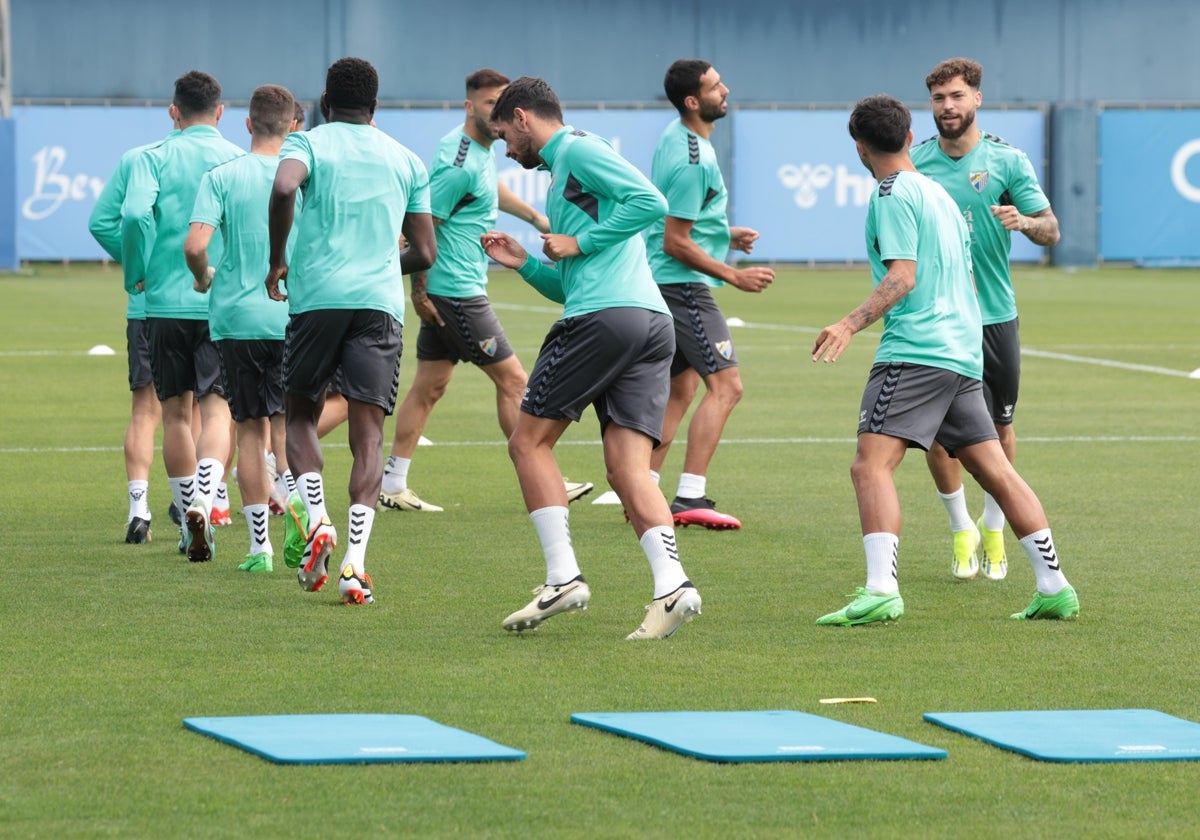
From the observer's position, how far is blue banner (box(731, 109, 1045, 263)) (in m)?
43.3

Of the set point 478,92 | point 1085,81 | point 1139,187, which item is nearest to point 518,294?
point 1139,187

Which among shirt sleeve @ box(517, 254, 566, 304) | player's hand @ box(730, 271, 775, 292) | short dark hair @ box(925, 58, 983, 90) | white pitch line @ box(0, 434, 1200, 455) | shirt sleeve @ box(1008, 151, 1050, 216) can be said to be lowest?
white pitch line @ box(0, 434, 1200, 455)

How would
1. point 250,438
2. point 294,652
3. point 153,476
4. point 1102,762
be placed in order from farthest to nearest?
1. point 153,476
2. point 250,438
3. point 294,652
4. point 1102,762

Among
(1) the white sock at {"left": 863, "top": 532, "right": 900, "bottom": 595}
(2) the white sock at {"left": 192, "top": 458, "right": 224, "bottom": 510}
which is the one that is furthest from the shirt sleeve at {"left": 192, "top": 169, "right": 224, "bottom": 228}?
(1) the white sock at {"left": 863, "top": 532, "right": 900, "bottom": 595}

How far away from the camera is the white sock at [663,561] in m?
7.81

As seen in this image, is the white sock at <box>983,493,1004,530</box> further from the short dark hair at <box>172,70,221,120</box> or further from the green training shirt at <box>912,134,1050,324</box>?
the short dark hair at <box>172,70,221,120</box>

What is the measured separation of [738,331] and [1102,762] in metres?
20.7

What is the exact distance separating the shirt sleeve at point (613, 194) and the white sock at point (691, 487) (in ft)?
11.5

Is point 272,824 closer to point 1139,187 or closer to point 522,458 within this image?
point 522,458

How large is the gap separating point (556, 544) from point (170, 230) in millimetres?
3179

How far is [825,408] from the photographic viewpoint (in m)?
17.6

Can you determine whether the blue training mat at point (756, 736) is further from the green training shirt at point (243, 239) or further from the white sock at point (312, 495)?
the green training shirt at point (243, 239)

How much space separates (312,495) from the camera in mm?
8930

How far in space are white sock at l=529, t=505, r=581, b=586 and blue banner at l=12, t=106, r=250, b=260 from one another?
108ft
